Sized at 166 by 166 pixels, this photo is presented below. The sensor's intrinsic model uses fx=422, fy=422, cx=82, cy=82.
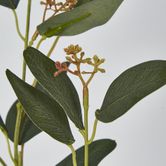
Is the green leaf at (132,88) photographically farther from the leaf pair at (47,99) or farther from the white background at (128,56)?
the white background at (128,56)

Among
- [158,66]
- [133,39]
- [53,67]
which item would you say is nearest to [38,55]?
[53,67]

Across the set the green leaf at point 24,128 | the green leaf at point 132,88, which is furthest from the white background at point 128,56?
the green leaf at point 132,88

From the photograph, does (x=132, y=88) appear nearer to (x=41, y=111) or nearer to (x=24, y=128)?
(x=41, y=111)

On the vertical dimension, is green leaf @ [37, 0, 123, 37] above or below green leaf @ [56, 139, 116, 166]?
above

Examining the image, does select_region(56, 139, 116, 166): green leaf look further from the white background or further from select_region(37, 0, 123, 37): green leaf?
the white background

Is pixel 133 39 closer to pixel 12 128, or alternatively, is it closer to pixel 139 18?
pixel 139 18

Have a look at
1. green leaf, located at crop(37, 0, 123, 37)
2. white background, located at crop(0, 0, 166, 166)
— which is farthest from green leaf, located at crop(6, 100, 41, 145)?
white background, located at crop(0, 0, 166, 166)
